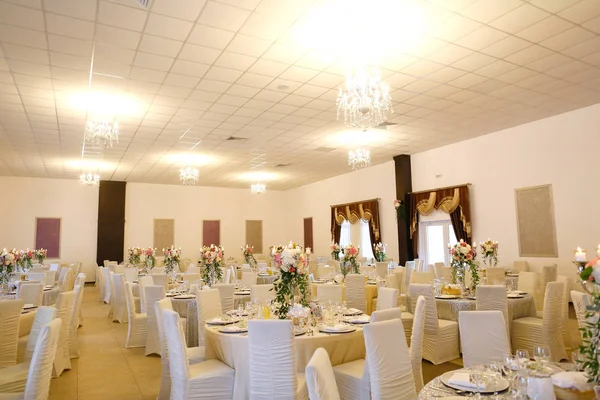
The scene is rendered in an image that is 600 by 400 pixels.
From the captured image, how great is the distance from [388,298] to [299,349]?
64.6 inches

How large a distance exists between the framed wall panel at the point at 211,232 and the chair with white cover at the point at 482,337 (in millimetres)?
15727

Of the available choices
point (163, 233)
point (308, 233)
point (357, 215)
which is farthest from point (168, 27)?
point (308, 233)

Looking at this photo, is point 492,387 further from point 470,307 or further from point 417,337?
point 470,307

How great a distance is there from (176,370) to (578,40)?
6.29 m

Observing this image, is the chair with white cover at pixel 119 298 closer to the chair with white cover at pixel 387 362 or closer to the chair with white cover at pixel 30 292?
the chair with white cover at pixel 30 292

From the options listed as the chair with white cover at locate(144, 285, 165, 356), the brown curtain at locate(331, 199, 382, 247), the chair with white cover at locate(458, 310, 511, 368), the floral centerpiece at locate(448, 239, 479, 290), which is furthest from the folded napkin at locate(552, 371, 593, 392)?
the brown curtain at locate(331, 199, 382, 247)

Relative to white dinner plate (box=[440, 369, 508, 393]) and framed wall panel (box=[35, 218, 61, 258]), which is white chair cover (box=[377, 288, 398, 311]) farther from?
framed wall panel (box=[35, 218, 61, 258])

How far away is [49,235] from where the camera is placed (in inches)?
618

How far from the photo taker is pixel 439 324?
5.61 metres

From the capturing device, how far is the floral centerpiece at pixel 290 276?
4.04 metres

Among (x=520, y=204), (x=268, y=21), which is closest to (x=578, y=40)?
(x=268, y=21)

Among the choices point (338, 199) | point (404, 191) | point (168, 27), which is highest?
point (168, 27)

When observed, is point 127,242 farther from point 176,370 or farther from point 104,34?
point 176,370

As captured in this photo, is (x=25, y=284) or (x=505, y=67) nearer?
(x=25, y=284)
